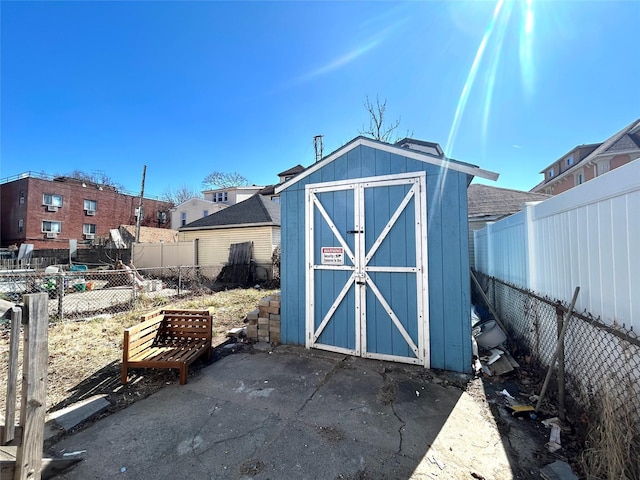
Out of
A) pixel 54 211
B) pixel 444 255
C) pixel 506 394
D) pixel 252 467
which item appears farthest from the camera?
pixel 54 211

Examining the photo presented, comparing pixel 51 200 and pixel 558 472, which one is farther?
pixel 51 200

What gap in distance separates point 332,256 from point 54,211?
99.5 feet

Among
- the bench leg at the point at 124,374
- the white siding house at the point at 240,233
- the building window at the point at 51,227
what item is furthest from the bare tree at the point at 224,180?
the bench leg at the point at 124,374

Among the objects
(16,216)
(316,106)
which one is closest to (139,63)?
(316,106)

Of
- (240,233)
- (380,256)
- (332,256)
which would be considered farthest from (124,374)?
(240,233)

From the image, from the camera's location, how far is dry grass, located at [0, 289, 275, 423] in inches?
126

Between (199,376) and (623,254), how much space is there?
455cm

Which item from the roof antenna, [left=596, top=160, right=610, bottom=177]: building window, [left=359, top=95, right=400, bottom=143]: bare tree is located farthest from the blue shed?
[left=596, top=160, right=610, bottom=177]: building window

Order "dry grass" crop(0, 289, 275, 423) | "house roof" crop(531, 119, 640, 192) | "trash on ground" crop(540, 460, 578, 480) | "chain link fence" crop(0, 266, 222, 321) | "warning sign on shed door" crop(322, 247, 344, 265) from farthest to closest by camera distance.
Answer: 1. "house roof" crop(531, 119, 640, 192)
2. "chain link fence" crop(0, 266, 222, 321)
3. "warning sign on shed door" crop(322, 247, 344, 265)
4. "dry grass" crop(0, 289, 275, 423)
5. "trash on ground" crop(540, 460, 578, 480)

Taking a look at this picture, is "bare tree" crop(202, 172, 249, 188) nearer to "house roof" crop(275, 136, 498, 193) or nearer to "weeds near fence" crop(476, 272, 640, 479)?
"house roof" crop(275, 136, 498, 193)

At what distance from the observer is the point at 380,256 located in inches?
156

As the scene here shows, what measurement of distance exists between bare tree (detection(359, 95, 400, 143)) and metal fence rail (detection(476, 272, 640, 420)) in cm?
1129

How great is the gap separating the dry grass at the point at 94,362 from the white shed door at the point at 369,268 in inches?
74.2

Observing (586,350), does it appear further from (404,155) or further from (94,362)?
(94,362)
